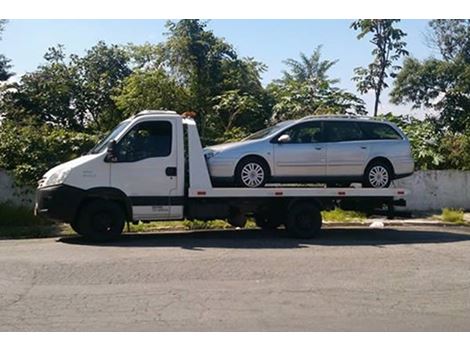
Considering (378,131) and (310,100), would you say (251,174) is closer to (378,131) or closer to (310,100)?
(378,131)

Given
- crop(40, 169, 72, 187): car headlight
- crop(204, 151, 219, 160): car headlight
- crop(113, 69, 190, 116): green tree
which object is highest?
crop(113, 69, 190, 116): green tree

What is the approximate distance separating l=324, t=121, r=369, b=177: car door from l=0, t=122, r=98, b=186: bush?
312 inches

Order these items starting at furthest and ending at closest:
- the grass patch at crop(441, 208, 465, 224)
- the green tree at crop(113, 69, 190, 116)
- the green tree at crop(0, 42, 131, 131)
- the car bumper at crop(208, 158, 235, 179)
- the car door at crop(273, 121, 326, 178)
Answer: the green tree at crop(0, 42, 131, 131), the green tree at crop(113, 69, 190, 116), the grass patch at crop(441, 208, 465, 224), the car door at crop(273, 121, 326, 178), the car bumper at crop(208, 158, 235, 179)

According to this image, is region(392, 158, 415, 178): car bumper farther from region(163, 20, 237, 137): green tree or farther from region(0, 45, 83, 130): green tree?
region(0, 45, 83, 130): green tree

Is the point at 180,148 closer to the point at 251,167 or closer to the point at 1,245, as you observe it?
the point at 251,167

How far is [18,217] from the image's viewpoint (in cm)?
1439

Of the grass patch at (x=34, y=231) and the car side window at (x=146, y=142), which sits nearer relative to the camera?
the car side window at (x=146, y=142)

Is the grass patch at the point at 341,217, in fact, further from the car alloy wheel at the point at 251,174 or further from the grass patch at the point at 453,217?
the car alloy wheel at the point at 251,174

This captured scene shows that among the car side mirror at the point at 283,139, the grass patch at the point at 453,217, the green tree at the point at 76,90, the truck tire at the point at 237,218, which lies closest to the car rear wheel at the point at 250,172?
the car side mirror at the point at 283,139

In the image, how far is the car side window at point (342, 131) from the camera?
1171 cm

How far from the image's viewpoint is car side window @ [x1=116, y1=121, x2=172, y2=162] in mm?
10891

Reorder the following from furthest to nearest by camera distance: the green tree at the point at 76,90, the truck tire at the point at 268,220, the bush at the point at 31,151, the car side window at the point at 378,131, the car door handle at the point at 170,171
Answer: the green tree at the point at 76,90
the bush at the point at 31,151
the truck tire at the point at 268,220
the car side window at the point at 378,131
the car door handle at the point at 170,171

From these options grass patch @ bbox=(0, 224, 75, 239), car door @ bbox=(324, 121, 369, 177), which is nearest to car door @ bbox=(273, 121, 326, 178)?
car door @ bbox=(324, 121, 369, 177)

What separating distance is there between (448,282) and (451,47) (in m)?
26.3
